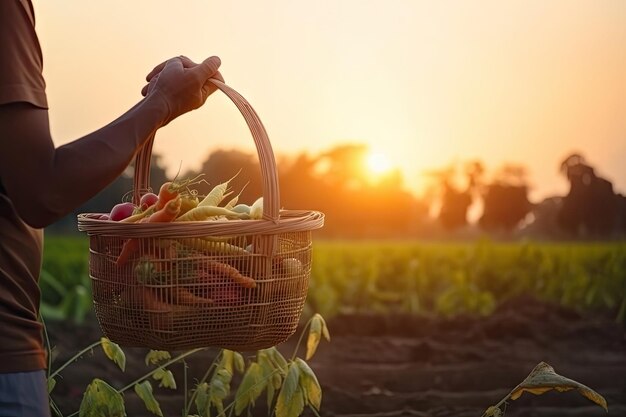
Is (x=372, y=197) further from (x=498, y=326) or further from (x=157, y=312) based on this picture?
(x=157, y=312)

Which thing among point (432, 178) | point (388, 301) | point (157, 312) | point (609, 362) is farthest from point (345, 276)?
point (157, 312)

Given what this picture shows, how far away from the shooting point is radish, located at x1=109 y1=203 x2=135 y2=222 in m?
2.13

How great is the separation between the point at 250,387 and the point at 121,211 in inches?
41.8

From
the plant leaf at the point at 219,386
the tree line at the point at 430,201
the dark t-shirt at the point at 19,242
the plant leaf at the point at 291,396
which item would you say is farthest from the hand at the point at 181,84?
the tree line at the point at 430,201

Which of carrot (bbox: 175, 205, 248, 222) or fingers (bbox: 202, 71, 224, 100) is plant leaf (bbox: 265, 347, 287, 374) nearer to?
carrot (bbox: 175, 205, 248, 222)

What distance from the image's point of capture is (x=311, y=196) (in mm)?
7219

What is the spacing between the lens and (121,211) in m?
2.14

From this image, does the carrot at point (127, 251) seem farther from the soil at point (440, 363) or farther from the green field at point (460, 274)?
the green field at point (460, 274)

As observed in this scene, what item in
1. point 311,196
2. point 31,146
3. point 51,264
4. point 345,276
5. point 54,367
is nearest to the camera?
point 31,146

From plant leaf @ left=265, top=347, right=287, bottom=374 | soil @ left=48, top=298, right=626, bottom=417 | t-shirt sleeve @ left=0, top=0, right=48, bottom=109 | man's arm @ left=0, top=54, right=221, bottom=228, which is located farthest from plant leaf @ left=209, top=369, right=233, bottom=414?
soil @ left=48, top=298, right=626, bottom=417

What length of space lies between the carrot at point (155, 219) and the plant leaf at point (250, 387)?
1.13 meters

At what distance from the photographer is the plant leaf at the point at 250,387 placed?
298 centimetres

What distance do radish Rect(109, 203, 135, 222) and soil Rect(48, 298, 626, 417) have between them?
2.88 m

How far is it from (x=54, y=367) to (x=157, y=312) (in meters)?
4.11
